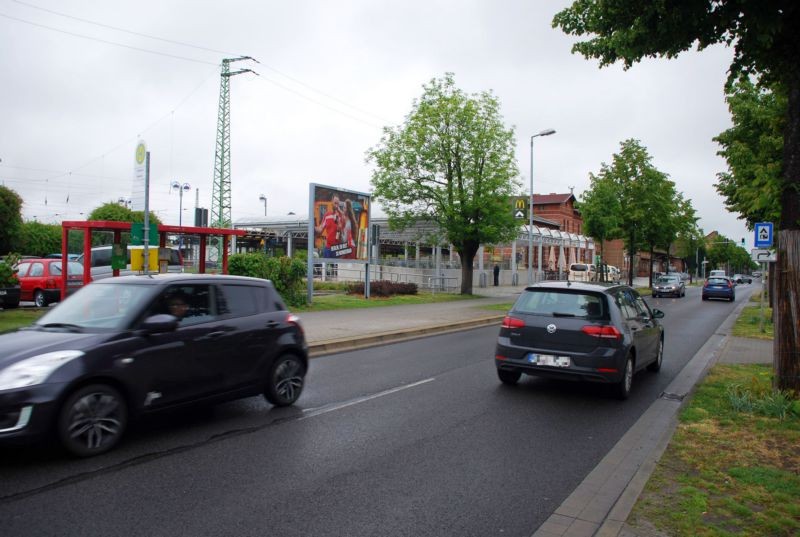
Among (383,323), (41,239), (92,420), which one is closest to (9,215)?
(41,239)

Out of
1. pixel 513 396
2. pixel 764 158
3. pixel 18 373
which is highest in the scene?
pixel 764 158

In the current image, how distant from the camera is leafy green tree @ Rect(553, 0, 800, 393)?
22.6 ft

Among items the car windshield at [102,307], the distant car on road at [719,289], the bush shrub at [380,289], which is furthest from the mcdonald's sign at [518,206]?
the car windshield at [102,307]

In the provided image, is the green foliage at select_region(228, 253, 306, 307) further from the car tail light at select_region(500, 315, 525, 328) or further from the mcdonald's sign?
the mcdonald's sign

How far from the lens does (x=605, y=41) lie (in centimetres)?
823

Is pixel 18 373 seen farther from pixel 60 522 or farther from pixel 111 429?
pixel 60 522

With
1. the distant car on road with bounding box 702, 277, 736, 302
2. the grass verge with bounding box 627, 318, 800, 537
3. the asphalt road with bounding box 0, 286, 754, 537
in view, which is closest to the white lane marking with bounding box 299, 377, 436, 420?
the asphalt road with bounding box 0, 286, 754, 537

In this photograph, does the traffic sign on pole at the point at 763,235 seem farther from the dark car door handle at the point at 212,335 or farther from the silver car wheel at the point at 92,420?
the silver car wheel at the point at 92,420

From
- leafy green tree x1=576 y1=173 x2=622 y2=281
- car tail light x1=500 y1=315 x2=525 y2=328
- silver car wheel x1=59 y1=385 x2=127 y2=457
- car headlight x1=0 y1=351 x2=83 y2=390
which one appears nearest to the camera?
car headlight x1=0 y1=351 x2=83 y2=390

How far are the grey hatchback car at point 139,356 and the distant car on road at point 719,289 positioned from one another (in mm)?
34437

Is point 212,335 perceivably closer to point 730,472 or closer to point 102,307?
point 102,307

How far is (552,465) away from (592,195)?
36596mm

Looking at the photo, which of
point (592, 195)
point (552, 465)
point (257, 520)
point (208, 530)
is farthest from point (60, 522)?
point (592, 195)

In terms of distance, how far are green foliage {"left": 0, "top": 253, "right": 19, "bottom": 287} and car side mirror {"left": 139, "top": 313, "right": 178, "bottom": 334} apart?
10677 millimetres
